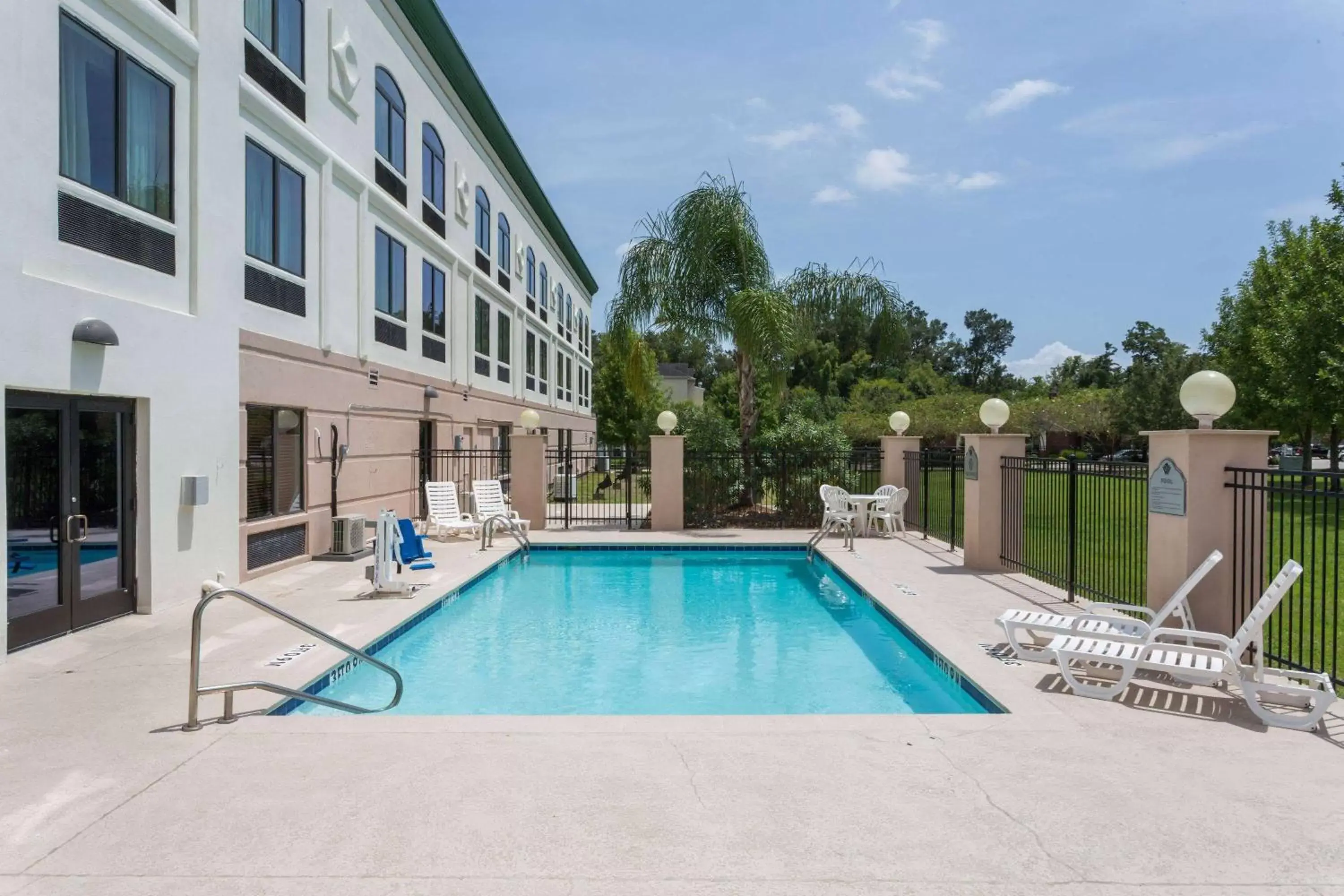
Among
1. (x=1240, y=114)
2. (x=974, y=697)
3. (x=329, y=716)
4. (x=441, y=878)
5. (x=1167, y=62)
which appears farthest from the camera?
(x=1240, y=114)

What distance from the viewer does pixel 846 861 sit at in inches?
132

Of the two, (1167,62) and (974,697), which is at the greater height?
(1167,62)

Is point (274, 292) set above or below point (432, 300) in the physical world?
below

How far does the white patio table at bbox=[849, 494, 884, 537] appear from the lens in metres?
15.1

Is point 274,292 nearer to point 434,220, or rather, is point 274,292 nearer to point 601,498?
point 434,220

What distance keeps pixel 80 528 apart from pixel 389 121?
10194 mm

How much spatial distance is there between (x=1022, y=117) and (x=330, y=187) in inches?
447

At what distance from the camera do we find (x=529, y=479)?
1672cm

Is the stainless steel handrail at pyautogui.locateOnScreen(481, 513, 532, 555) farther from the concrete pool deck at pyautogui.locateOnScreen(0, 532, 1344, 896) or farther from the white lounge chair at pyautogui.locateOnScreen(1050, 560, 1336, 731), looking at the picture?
the white lounge chair at pyautogui.locateOnScreen(1050, 560, 1336, 731)

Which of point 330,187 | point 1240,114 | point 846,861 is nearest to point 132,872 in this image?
point 846,861

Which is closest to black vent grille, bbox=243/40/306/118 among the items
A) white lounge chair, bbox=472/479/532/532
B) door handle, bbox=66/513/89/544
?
door handle, bbox=66/513/89/544

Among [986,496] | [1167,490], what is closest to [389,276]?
[986,496]

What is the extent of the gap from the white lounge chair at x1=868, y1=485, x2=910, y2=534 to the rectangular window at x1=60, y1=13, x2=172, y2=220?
459 inches

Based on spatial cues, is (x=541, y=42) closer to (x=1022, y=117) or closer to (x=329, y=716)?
(x=1022, y=117)
